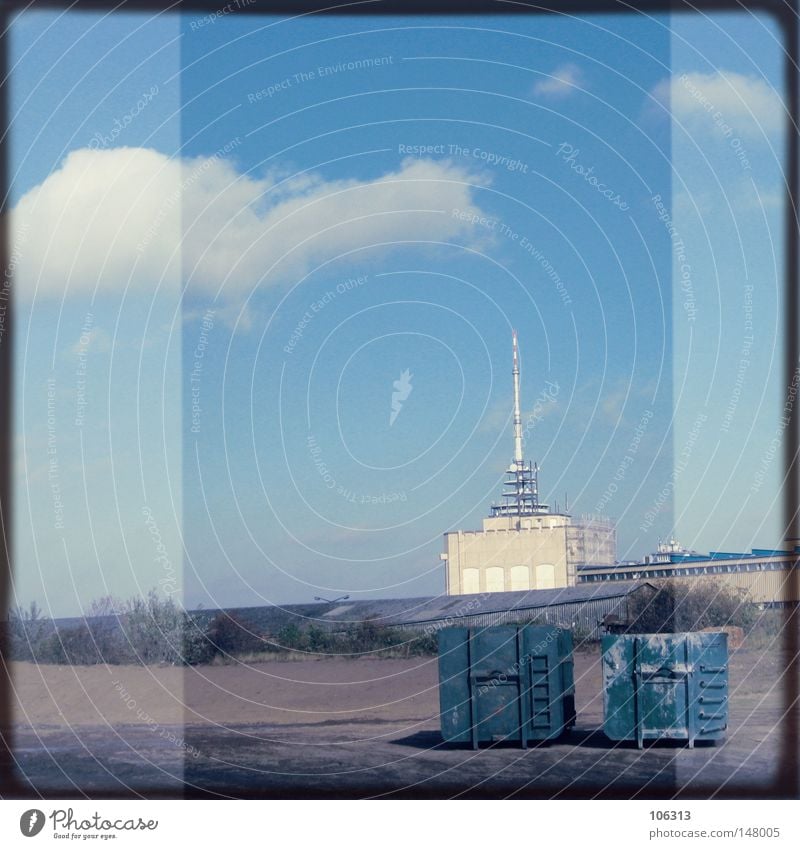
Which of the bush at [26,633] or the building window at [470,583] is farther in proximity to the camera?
the building window at [470,583]

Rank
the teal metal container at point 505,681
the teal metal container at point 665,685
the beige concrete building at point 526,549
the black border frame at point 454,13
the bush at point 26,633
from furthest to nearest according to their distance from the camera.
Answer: the beige concrete building at point 526,549 < the bush at point 26,633 < the teal metal container at point 505,681 < the teal metal container at point 665,685 < the black border frame at point 454,13

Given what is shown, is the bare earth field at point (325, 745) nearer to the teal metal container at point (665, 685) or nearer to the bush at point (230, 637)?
the teal metal container at point (665, 685)

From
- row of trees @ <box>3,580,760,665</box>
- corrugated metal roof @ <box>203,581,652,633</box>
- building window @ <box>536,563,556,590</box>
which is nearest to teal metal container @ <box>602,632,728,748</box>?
row of trees @ <box>3,580,760,665</box>

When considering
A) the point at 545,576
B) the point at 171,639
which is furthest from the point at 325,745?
the point at 545,576

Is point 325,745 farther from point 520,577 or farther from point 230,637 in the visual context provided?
point 520,577

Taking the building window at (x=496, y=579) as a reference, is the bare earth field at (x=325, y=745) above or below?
below

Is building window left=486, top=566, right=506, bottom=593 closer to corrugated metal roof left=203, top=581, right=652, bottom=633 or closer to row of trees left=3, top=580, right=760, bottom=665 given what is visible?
corrugated metal roof left=203, top=581, right=652, bottom=633

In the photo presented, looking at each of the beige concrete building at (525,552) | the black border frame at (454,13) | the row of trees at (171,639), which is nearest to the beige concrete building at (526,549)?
the beige concrete building at (525,552)
